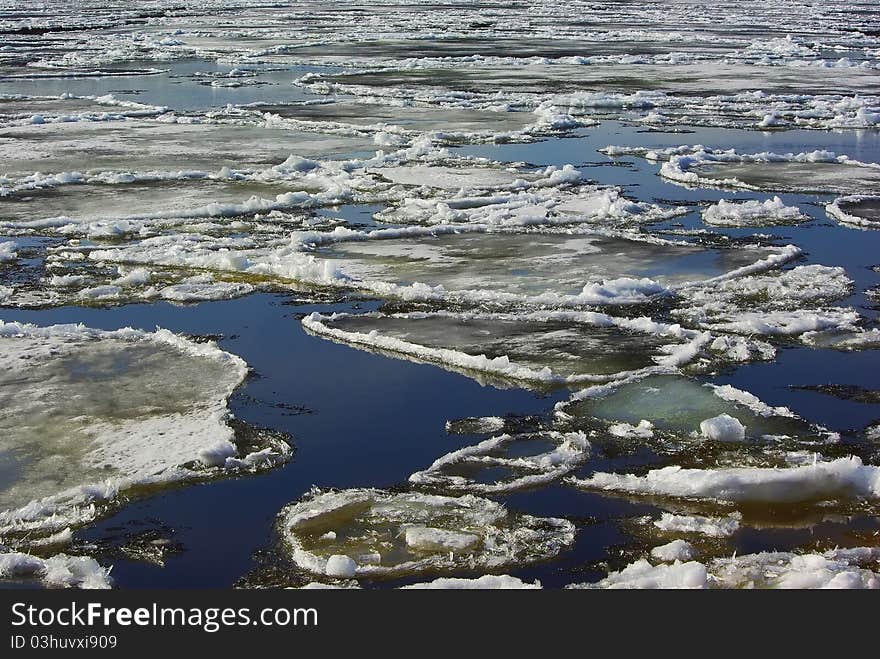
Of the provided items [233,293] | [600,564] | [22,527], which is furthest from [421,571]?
[233,293]

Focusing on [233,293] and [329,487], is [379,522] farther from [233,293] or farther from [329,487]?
[233,293]

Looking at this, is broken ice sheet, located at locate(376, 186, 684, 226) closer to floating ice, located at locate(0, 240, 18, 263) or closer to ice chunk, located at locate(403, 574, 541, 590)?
floating ice, located at locate(0, 240, 18, 263)

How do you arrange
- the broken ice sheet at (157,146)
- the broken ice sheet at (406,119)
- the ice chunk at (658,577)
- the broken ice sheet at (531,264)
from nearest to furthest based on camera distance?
1. the ice chunk at (658,577)
2. the broken ice sheet at (531,264)
3. the broken ice sheet at (157,146)
4. the broken ice sheet at (406,119)

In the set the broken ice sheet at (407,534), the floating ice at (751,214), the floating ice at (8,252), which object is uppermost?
the floating ice at (8,252)

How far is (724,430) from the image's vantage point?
6.22m

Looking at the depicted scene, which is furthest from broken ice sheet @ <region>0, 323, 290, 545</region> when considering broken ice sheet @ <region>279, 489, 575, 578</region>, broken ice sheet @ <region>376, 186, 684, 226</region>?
broken ice sheet @ <region>376, 186, 684, 226</region>

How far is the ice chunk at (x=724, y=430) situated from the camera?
621 centimetres

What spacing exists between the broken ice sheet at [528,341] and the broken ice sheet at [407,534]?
1.80 m

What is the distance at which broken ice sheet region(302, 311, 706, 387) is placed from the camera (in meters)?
7.34

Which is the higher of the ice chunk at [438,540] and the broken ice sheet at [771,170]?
the ice chunk at [438,540]

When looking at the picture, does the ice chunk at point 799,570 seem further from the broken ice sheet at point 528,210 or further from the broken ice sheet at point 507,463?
the broken ice sheet at point 528,210

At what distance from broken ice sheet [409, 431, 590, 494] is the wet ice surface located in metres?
0.02

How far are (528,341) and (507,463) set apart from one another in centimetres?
196

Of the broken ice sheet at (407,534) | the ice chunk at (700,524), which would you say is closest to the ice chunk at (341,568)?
the broken ice sheet at (407,534)
